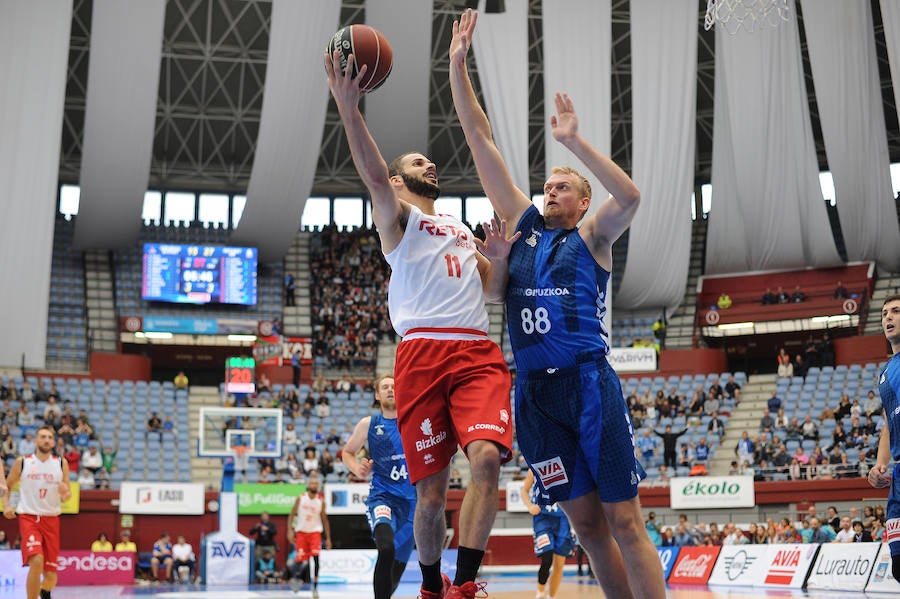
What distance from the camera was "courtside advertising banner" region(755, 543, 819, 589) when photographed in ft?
53.1

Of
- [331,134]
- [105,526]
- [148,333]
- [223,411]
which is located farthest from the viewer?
[331,134]

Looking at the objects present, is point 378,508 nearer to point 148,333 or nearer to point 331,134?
point 148,333

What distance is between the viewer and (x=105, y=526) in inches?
994

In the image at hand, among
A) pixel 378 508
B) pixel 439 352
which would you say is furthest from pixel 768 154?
pixel 439 352

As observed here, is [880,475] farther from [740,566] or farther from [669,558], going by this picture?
[669,558]

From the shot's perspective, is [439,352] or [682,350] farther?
[682,350]

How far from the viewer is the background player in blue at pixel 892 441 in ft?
23.1

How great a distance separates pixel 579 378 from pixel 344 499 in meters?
20.2

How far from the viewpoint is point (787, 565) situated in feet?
54.4

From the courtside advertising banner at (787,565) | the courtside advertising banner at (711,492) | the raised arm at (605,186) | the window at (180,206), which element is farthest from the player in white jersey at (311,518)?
the window at (180,206)

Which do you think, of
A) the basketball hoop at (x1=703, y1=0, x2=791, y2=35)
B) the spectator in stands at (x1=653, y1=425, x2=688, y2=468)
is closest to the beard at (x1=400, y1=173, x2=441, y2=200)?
the basketball hoop at (x1=703, y1=0, x2=791, y2=35)

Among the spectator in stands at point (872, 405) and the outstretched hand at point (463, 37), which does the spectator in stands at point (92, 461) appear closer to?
the spectator in stands at point (872, 405)

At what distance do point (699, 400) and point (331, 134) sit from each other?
19.6m

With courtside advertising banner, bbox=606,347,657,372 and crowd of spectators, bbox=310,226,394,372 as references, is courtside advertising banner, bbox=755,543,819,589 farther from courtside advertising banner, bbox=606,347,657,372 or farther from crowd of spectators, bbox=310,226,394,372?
crowd of spectators, bbox=310,226,394,372
